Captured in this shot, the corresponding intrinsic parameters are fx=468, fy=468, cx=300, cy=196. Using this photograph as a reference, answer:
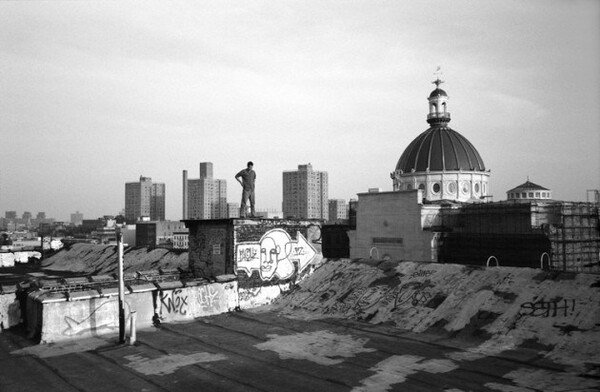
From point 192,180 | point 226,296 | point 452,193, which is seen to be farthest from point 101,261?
point 192,180

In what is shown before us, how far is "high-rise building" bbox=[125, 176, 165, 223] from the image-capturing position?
586ft

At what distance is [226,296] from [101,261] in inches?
696

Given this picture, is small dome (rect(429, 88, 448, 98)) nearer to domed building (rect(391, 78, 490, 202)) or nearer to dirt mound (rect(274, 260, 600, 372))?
domed building (rect(391, 78, 490, 202))

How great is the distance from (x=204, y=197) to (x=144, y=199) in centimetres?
3627

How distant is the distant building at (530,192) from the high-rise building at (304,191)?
2524 inches

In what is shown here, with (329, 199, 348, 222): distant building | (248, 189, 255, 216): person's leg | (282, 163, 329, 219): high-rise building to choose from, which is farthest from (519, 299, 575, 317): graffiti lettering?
(329, 199, 348, 222): distant building

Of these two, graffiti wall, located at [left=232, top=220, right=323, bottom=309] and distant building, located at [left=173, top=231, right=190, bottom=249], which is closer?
graffiti wall, located at [left=232, top=220, right=323, bottom=309]

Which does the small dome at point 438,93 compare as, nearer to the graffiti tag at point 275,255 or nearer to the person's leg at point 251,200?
the graffiti tag at point 275,255

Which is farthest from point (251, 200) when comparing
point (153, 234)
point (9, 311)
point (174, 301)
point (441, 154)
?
point (153, 234)

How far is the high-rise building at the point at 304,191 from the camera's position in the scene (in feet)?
433

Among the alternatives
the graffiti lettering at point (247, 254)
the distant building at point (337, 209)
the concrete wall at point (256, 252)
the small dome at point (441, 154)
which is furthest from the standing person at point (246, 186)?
the distant building at point (337, 209)

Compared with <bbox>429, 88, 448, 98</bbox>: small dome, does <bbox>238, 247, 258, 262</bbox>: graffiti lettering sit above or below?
below

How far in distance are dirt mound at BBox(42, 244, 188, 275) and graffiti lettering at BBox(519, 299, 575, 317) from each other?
16140mm

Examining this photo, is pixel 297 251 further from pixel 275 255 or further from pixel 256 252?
pixel 256 252
